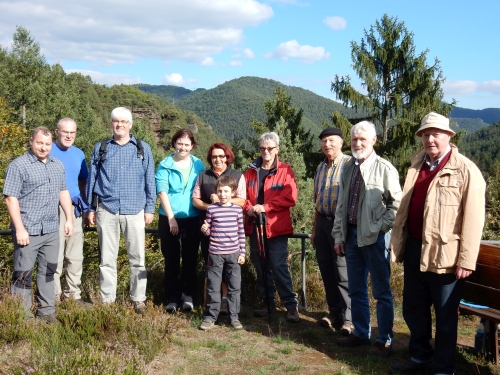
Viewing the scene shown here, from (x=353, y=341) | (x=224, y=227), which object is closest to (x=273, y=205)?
(x=224, y=227)

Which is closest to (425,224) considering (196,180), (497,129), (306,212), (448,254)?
(448,254)

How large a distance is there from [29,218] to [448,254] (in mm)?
3533

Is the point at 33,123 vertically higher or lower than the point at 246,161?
higher

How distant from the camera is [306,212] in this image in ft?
57.1

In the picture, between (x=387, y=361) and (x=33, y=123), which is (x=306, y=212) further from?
(x=33, y=123)

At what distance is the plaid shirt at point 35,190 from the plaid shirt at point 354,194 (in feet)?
8.96

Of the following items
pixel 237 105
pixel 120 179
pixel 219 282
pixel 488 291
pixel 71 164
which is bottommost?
pixel 219 282

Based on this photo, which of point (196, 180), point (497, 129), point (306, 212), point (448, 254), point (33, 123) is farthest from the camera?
point (497, 129)

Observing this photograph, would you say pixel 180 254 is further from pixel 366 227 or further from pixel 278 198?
pixel 366 227

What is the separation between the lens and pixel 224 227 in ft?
16.0

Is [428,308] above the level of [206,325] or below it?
above

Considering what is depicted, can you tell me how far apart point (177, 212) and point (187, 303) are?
1.00m

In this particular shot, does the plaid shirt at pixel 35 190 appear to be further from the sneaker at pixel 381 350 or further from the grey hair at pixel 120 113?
the sneaker at pixel 381 350

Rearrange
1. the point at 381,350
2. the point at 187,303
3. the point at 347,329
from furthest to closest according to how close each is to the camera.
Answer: the point at 187,303
the point at 347,329
the point at 381,350
